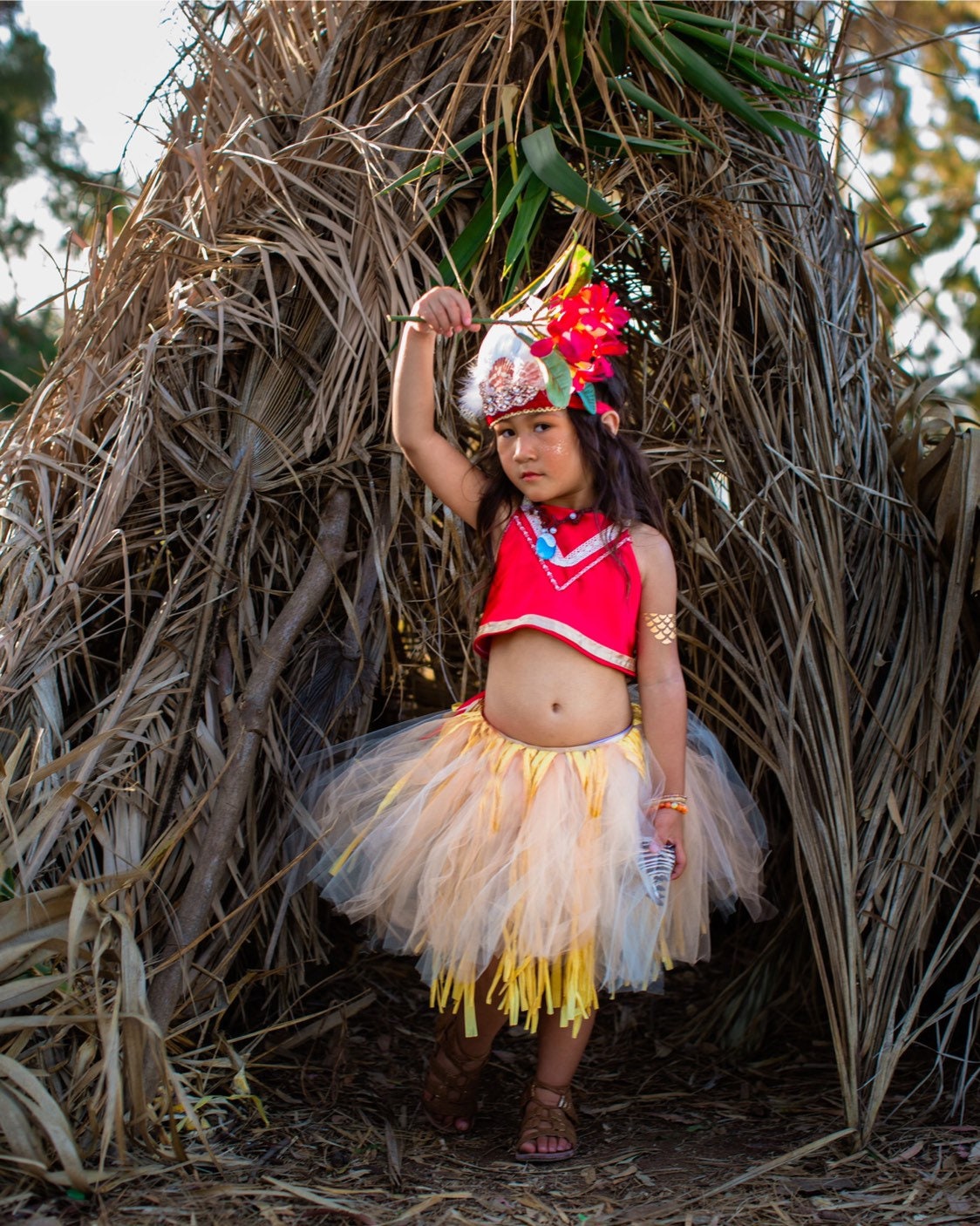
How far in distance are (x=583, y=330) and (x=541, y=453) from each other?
0.23m

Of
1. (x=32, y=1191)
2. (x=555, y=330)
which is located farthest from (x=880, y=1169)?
(x=555, y=330)

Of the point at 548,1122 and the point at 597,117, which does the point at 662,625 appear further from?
the point at 597,117

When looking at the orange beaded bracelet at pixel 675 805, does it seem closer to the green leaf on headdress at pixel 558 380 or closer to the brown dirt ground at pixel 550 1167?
the brown dirt ground at pixel 550 1167

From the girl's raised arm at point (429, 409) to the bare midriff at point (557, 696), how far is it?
0.31 meters

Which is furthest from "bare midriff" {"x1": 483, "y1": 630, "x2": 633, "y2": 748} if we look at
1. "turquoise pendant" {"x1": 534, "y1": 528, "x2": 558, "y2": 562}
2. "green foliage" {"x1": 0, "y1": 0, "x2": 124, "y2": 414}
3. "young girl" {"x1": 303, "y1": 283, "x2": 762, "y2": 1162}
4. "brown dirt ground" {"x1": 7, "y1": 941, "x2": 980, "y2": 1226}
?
"green foliage" {"x1": 0, "y1": 0, "x2": 124, "y2": 414}

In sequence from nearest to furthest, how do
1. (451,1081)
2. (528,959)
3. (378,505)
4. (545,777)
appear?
(528,959) → (545,777) → (451,1081) → (378,505)

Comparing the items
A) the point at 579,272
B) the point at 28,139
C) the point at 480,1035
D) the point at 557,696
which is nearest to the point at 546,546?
the point at 557,696

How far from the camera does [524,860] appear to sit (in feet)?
6.46

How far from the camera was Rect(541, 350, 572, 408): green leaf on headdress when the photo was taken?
79.4 inches

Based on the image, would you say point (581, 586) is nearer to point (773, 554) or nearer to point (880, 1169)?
point (773, 554)

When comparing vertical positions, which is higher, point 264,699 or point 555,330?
point 555,330

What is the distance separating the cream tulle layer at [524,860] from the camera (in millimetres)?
1946

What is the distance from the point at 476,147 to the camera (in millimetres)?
2486

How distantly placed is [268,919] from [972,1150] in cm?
138
